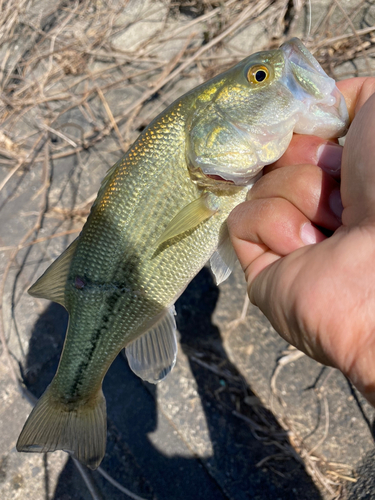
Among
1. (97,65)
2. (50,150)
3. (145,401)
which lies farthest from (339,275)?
(97,65)

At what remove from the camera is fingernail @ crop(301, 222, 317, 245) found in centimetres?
133

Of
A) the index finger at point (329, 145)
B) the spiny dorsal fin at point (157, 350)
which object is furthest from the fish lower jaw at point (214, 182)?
the spiny dorsal fin at point (157, 350)

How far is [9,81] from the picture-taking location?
12.2 feet

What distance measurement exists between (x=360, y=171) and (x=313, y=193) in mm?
221

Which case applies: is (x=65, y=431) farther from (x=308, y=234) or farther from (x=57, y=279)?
(x=308, y=234)

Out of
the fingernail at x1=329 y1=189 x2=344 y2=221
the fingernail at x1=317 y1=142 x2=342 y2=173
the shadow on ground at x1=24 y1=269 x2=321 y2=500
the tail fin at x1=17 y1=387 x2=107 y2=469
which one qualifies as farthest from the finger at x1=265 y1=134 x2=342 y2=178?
the tail fin at x1=17 y1=387 x2=107 y2=469

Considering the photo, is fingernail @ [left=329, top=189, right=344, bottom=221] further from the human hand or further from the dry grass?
the dry grass

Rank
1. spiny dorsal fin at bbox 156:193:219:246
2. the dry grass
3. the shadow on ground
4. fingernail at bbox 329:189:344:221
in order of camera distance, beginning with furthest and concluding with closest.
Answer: the dry grass
the shadow on ground
spiny dorsal fin at bbox 156:193:219:246
fingernail at bbox 329:189:344:221

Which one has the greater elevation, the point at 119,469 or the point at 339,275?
the point at 339,275

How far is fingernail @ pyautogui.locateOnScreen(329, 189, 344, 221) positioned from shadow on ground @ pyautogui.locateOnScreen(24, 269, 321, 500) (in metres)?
1.52

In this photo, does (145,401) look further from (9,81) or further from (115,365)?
(9,81)

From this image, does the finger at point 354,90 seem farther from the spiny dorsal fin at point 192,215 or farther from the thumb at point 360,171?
the spiny dorsal fin at point 192,215

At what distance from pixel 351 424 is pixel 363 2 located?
3445 millimetres

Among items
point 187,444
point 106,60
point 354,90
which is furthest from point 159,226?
point 106,60
